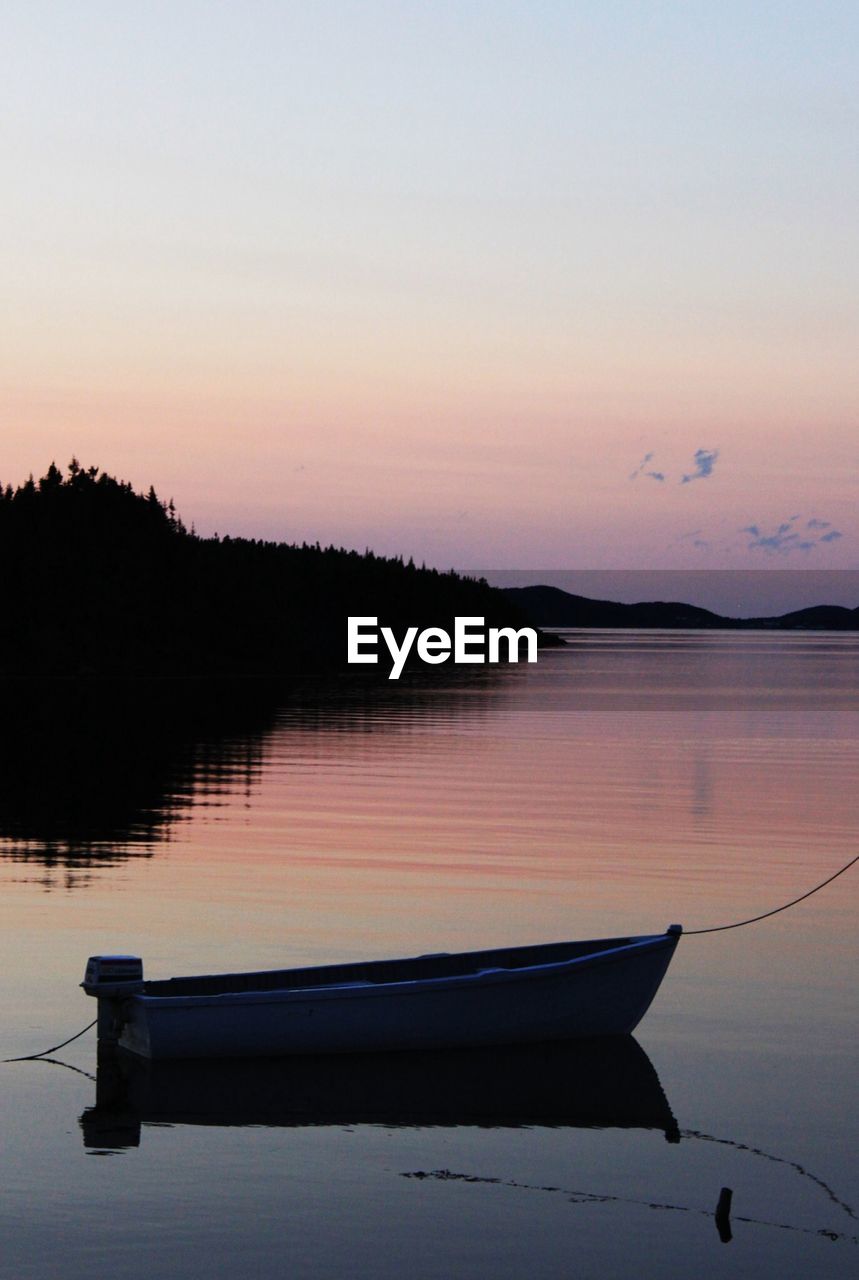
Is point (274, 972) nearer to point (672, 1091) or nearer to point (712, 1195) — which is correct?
point (672, 1091)

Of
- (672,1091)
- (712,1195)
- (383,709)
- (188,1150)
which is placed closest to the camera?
(712,1195)

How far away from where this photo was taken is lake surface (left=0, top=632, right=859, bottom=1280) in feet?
48.1

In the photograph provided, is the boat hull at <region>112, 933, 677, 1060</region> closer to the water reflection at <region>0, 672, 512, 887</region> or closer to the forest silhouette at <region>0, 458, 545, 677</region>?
the water reflection at <region>0, 672, 512, 887</region>

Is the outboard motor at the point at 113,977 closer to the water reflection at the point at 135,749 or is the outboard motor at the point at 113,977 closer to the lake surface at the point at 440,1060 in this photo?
the lake surface at the point at 440,1060

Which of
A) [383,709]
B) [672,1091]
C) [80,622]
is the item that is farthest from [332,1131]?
[80,622]

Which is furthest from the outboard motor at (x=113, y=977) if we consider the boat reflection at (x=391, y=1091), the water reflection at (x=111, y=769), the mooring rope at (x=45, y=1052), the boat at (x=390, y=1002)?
the water reflection at (x=111, y=769)

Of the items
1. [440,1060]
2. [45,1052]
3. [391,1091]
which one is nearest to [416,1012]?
[440,1060]

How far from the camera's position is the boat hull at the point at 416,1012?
1978 centimetres

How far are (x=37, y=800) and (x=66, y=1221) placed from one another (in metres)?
36.8

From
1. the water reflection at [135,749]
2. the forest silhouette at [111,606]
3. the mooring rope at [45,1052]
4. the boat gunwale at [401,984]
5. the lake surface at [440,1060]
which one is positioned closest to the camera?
the lake surface at [440,1060]

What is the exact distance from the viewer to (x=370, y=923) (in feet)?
96.6

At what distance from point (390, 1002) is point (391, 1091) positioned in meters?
1.23

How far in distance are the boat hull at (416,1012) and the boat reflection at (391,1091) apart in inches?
8.2

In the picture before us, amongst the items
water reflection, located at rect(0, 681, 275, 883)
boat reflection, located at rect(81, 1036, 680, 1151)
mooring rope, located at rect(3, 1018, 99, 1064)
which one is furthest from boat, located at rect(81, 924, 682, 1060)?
water reflection, located at rect(0, 681, 275, 883)
